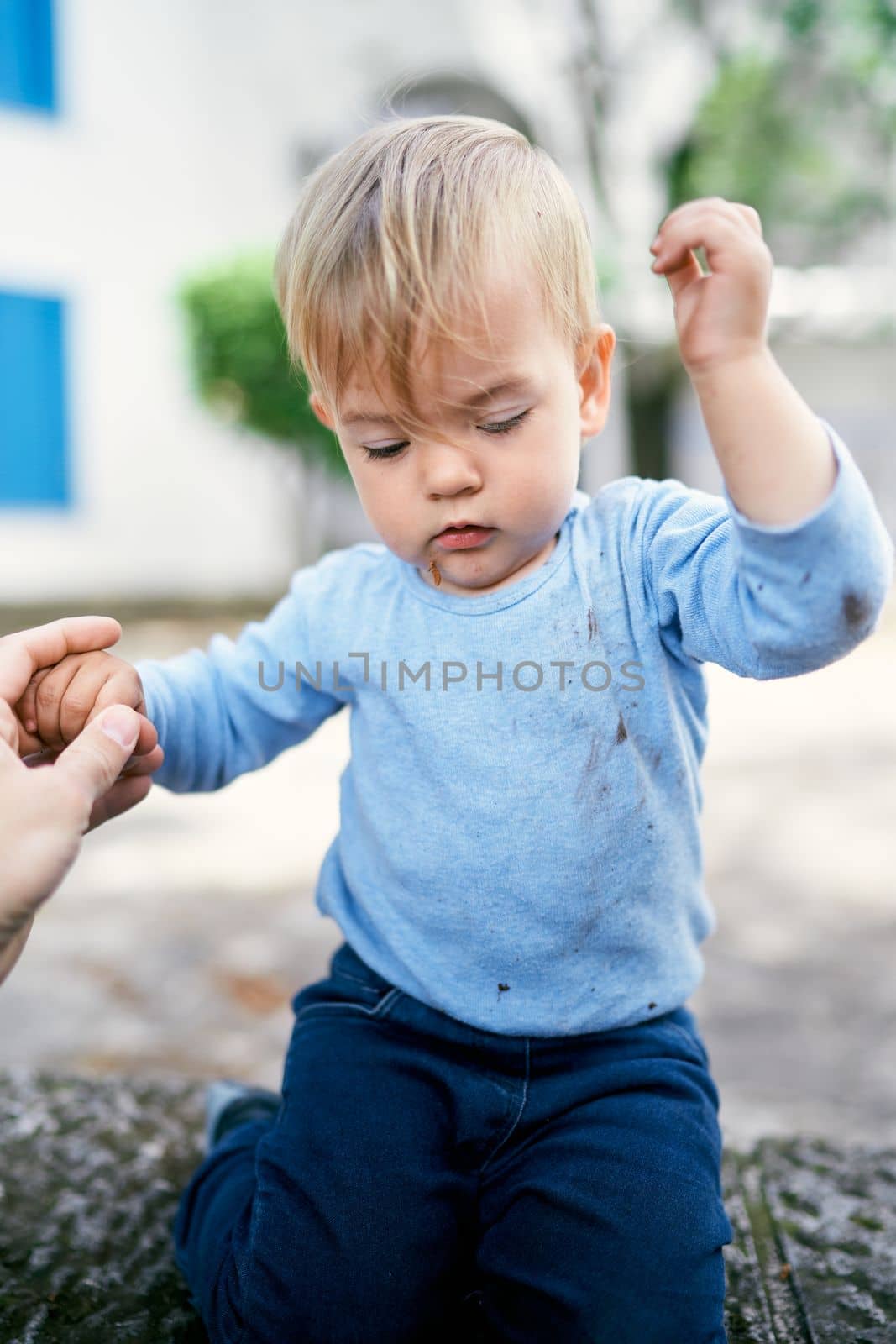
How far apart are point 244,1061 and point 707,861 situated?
4.39ft

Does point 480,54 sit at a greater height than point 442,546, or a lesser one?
greater

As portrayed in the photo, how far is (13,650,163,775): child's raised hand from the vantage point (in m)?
1.41

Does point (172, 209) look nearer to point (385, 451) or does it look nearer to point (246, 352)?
point (246, 352)

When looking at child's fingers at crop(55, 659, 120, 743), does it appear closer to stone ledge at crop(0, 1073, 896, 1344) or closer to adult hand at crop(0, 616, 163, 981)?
adult hand at crop(0, 616, 163, 981)

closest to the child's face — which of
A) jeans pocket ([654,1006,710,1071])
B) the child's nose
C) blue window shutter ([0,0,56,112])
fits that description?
the child's nose

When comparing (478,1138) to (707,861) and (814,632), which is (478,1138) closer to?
(814,632)

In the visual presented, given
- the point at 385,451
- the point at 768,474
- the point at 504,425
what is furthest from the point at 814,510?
the point at 385,451

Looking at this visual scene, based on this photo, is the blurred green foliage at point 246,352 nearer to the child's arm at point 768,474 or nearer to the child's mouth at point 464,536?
the child's mouth at point 464,536

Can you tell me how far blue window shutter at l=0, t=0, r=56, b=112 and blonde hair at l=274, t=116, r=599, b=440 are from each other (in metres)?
7.51

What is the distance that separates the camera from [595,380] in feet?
4.66

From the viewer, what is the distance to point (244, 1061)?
6.39ft

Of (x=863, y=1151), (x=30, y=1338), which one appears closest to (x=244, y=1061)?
(x=30, y=1338)

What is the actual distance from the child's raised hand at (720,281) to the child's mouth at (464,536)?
309 mm

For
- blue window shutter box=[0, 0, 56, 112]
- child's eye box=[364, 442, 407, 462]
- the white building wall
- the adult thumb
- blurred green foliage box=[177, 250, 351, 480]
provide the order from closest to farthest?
the adult thumb < child's eye box=[364, 442, 407, 462] < blurred green foliage box=[177, 250, 351, 480] < blue window shutter box=[0, 0, 56, 112] < the white building wall
